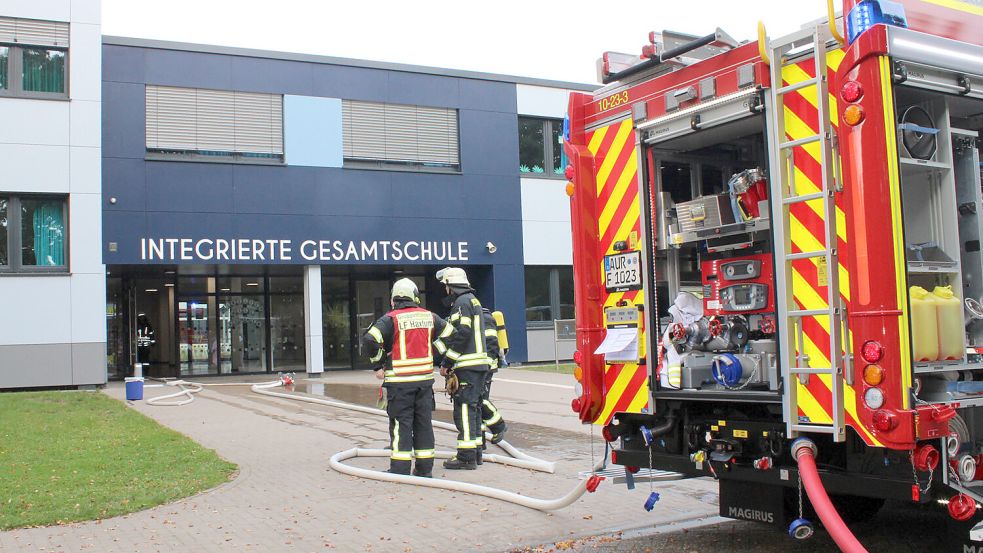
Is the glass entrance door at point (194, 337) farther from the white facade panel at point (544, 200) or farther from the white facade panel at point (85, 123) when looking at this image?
the white facade panel at point (544, 200)

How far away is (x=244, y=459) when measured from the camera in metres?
9.41

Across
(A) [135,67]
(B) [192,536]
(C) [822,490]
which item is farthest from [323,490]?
(A) [135,67]

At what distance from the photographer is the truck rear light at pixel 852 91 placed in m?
4.21

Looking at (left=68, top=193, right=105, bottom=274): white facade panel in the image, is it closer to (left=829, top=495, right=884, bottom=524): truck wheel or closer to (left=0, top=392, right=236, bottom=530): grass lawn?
(left=0, top=392, right=236, bottom=530): grass lawn

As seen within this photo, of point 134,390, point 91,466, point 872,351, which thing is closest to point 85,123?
point 134,390

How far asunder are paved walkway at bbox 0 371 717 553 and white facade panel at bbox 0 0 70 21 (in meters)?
11.0

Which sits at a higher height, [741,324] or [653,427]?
[741,324]

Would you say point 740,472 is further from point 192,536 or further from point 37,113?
point 37,113

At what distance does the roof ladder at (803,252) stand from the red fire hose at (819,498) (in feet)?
0.31

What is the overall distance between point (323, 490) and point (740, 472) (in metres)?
3.93

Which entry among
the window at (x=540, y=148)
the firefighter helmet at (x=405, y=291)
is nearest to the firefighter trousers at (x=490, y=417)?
the firefighter helmet at (x=405, y=291)

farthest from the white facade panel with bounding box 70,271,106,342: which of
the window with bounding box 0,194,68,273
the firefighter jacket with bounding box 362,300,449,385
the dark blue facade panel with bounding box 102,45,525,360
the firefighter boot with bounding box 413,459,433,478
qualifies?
the firefighter boot with bounding box 413,459,433,478

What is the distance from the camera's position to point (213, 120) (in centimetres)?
2006

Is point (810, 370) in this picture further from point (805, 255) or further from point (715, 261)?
point (715, 261)
